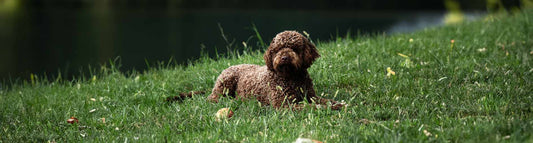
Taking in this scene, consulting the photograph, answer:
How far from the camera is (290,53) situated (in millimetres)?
3957

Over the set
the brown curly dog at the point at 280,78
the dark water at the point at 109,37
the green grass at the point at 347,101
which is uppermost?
the brown curly dog at the point at 280,78

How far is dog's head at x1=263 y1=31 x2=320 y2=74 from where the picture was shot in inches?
156

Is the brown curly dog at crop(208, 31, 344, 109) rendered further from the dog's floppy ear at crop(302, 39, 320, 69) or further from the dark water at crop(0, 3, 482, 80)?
the dark water at crop(0, 3, 482, 80)

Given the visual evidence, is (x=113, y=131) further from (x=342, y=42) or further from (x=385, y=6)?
(x=385, y=6)

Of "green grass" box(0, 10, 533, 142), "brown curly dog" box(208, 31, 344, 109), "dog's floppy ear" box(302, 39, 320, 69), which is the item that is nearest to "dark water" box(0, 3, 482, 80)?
"green grass" box(0, 10, 533, 142)

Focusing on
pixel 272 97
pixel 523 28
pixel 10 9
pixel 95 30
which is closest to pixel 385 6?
pixel 95 30

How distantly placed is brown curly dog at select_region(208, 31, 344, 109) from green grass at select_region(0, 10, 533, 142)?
14 cm

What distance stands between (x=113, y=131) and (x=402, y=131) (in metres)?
2.43

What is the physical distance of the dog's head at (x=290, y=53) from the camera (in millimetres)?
3963

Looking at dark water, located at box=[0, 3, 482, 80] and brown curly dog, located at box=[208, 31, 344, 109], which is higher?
brown curly dog, located at box=[208, 31, 344, 109]

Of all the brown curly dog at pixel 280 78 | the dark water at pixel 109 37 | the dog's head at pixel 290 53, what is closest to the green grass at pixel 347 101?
the brown curly dog at pixel 280 78

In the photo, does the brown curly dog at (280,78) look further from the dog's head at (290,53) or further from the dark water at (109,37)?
the dark water at (109,37)

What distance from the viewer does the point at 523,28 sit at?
8234 millimetres

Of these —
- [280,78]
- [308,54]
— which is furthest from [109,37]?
[308,54]
